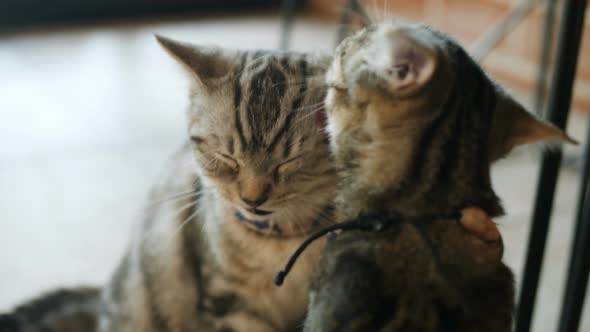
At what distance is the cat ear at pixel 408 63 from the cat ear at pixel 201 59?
0.33 m

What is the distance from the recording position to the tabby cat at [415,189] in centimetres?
67

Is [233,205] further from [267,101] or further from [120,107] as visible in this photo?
[120,107]

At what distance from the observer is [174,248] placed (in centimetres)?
112

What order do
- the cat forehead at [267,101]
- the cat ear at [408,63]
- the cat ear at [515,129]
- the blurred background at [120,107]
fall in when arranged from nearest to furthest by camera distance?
the cat ear at [408,63] → the cat ear at [515,129] → the cat forehead at [267,101] → the blurred background at [120,107]

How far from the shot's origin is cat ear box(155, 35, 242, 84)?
91cm

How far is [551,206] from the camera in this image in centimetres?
84

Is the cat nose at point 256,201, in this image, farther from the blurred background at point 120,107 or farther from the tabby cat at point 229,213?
the blurred background at point 120,107

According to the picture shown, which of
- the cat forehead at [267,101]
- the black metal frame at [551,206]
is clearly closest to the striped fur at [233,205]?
the cat forehead at [267,101]

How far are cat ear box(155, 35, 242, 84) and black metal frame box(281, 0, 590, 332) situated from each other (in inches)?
17.1

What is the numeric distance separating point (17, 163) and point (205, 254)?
138 centimetres

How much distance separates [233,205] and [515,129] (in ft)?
1.38

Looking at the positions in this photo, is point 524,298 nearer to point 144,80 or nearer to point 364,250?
point 364,250

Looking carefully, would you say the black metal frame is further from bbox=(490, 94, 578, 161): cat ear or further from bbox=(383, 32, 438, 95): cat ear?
bbox=(383, 32, 438, 95): cat ear

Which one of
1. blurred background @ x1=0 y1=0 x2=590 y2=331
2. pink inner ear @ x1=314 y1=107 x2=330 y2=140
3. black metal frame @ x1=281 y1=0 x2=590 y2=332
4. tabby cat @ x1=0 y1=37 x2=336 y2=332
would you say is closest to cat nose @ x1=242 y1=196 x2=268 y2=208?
tabby cat @ x1=0 y1=37 x2=336 y2=332
